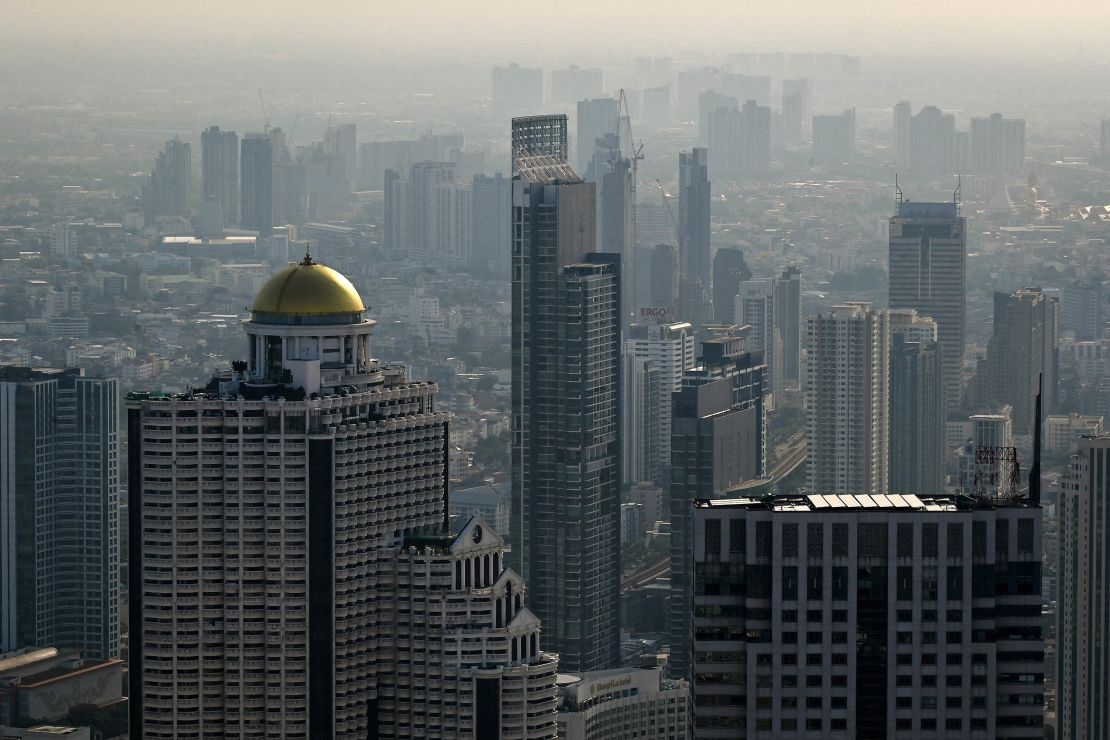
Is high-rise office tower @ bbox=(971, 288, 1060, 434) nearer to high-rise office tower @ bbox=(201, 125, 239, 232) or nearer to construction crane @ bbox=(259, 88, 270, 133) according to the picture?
high-rise office tower @ bbox=(201, 125, 239, 232)

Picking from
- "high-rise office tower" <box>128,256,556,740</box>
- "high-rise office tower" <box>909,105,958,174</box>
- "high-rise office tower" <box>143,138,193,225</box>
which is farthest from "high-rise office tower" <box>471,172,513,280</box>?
"high-rise office tower" <box>128,256,556,740</box>

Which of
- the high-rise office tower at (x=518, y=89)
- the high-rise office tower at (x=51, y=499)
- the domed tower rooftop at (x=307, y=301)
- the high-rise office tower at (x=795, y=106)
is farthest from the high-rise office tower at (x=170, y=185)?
the domed tower rooftop at (x=307, y=301)

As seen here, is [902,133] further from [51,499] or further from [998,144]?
[51,499]

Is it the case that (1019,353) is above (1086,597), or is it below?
above

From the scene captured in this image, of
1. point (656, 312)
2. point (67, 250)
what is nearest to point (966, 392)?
point (656, 312)

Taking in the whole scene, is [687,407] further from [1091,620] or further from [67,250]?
[1091,620]

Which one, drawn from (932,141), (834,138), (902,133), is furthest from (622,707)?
(834,138)
